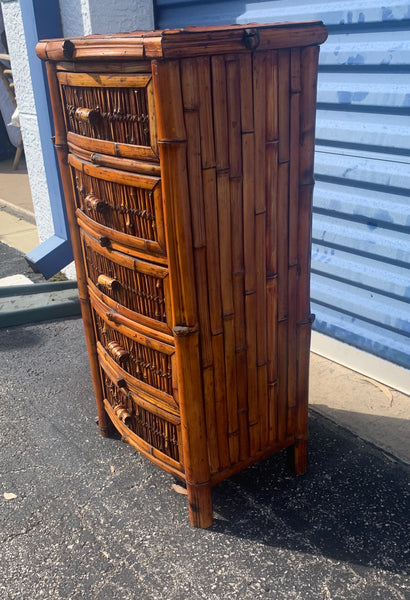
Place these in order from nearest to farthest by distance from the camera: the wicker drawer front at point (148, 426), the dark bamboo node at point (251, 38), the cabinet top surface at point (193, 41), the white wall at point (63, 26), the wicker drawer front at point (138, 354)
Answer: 1. the cabinet top surface at point (193, 41)
2. the dark bamboo node at point (251, 38)
3. the wicker drawer front at point (138, 354)
4. the wicker drawer front at point (148, 426)
5. the white wall at point (63, 26)

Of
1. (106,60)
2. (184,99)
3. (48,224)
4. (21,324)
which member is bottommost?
(21,324)

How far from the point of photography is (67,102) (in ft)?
7.45

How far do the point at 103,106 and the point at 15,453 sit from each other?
176 centimetres

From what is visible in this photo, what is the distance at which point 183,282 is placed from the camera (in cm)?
195

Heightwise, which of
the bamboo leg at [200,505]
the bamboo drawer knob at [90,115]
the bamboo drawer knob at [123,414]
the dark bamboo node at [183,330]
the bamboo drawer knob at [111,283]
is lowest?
the bamboo leg at [200,505]

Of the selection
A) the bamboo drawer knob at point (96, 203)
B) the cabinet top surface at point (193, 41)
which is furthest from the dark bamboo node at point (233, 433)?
the cabinet top surface at point (193, 41)

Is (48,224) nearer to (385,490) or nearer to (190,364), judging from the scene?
(190,364)

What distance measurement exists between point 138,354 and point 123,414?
35 cm

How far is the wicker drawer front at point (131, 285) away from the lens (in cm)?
209

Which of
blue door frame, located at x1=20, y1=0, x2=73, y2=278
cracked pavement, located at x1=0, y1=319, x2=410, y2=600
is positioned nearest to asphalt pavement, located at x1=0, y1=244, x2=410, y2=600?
cracked pavement, located at x1=0, y1=319, x2=410, y2=600

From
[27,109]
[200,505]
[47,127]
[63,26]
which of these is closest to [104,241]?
[200,505]

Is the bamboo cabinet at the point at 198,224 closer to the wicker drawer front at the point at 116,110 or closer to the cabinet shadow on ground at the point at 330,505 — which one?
the wicker drawer front at the point at 116,110

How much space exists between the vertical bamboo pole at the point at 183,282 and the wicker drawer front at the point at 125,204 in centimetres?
9

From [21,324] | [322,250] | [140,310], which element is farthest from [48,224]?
[140,310]
